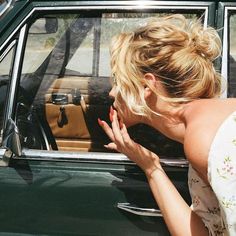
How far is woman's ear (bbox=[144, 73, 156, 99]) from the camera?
1.70m

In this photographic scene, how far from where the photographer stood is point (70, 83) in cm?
233

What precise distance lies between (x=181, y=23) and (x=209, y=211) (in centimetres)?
68

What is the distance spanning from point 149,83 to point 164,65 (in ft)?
0.27

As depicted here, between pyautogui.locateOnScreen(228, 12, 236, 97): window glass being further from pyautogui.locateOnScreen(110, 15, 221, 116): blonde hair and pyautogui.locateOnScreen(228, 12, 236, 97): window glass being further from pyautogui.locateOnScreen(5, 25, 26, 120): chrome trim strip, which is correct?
pyautogui.locateOnScreen(5, 25, 26, 120): chrome trim strip

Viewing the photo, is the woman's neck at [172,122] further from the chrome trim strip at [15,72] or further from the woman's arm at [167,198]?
the chrome trim strip at [15,72]

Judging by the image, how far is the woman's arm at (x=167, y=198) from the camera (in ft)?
5.74

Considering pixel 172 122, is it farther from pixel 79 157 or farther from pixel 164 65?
pixel 79 157

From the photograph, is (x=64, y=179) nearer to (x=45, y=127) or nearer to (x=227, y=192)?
(x=45, y=127)

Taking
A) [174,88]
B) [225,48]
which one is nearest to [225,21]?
[225,48]

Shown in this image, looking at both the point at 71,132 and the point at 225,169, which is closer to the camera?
the point at 225,169

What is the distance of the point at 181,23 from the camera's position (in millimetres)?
1806

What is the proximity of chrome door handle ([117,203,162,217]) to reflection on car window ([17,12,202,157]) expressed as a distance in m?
0.27

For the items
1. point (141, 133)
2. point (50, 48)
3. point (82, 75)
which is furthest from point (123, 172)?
point (50, 48)

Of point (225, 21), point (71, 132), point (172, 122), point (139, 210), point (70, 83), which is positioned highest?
point (225, 21)
